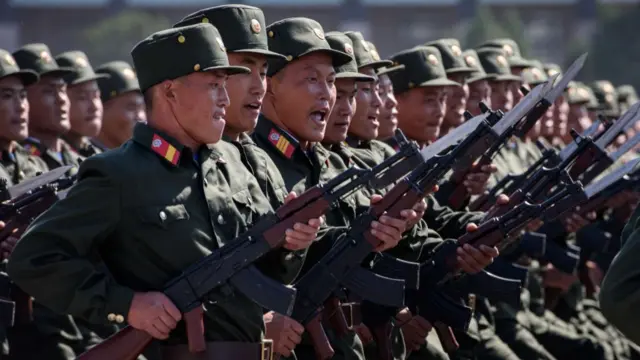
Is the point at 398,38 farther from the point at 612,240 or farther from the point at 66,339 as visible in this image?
the point at 66,339

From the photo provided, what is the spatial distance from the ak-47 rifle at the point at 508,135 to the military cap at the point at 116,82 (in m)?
3.54

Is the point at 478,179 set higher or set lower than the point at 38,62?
higher

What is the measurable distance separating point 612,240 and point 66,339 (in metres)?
6.42

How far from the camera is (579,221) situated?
529 inches

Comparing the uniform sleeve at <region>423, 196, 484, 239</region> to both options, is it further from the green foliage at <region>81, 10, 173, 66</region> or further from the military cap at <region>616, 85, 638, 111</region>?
the green foliage at <region>81, 10, 173, 66</region>

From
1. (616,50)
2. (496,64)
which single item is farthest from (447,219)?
(616,50)

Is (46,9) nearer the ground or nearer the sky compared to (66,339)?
nearer the ground

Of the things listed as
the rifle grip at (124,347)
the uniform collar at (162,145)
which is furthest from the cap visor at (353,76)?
the rifle grip at (124,347)

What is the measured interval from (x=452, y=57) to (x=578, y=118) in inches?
274

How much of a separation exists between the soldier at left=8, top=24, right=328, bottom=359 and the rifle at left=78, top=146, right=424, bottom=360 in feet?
0.20


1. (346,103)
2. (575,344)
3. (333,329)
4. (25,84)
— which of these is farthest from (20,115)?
(575,344)

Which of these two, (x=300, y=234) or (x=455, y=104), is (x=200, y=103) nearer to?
(x=300, y=234)

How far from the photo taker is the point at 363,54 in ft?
36.8

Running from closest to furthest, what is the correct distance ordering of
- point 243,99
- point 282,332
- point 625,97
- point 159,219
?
point 159,219, point 282,332, point 243,99, point 625,97
